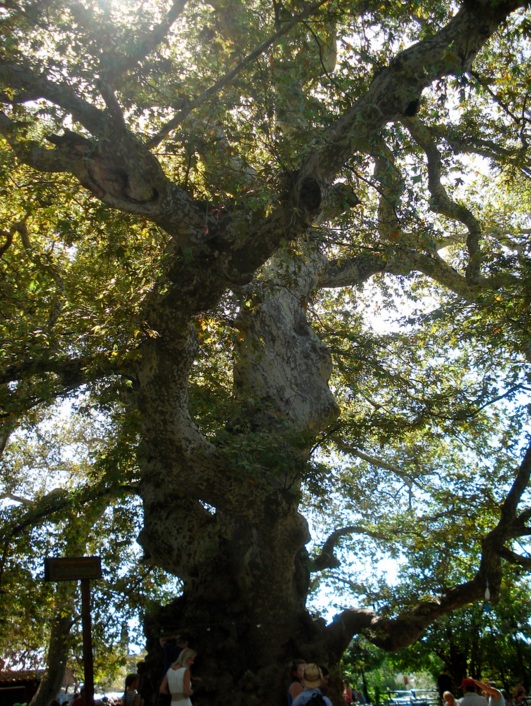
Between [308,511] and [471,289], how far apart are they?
6629 millimetres

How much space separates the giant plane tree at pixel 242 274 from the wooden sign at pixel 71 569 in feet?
4.34

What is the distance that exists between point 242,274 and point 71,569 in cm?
320

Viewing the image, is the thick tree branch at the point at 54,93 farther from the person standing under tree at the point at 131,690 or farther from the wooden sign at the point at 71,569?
the person standing under tree at the point at 131,690

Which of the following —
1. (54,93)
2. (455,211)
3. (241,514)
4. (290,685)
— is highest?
(455,211)

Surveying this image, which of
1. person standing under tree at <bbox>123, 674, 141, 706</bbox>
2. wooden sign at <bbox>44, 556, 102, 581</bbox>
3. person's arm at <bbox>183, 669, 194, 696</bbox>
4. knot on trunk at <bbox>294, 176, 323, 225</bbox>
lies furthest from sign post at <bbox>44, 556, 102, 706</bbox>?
knot on trunk at <bbox>294, 176, 323, 225</bbox>

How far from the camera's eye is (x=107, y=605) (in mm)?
9234

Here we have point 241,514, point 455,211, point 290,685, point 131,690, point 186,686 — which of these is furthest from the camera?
point 455,211

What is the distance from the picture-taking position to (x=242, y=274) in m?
5.77

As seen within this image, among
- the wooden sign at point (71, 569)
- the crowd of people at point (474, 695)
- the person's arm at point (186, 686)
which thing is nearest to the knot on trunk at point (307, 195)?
the wooden sign at point (71, 569)

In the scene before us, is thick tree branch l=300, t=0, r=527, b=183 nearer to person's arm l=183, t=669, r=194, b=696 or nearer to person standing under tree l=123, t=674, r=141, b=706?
person's arm l=183, t=669, r=194, b=696

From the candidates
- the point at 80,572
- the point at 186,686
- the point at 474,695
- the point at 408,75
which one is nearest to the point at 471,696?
the point at 474,695

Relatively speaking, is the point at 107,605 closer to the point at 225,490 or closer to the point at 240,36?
the point at 225,490

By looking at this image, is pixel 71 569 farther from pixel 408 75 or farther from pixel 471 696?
pixel 408 75

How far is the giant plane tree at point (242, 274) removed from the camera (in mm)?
5531
